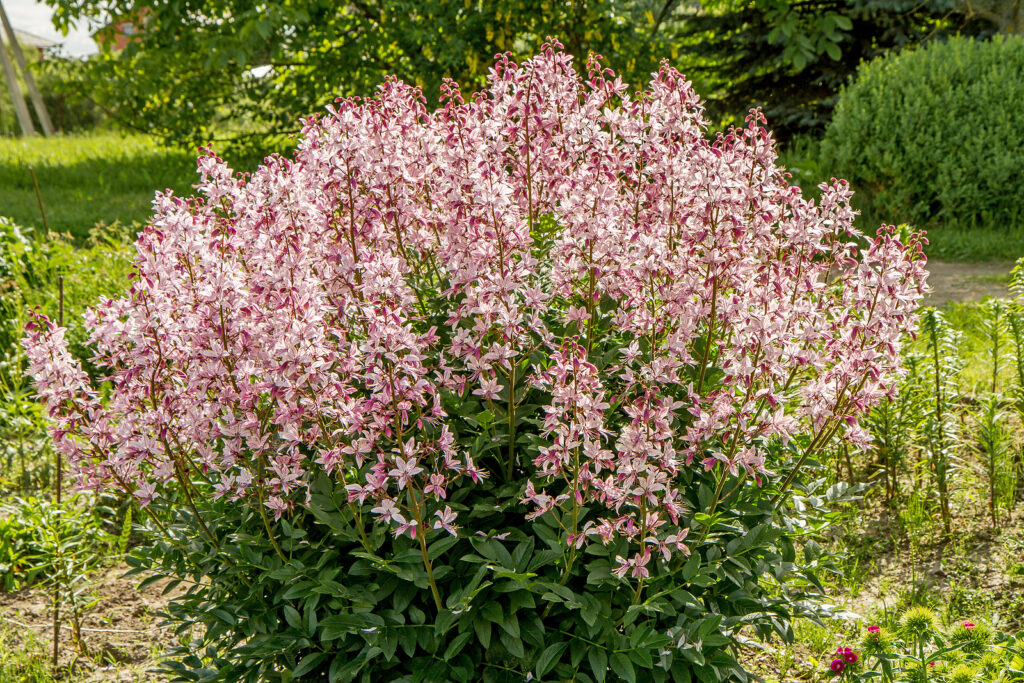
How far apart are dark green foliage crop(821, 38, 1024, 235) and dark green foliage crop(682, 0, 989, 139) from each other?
2.29 metres

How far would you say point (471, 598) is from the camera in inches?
87.5

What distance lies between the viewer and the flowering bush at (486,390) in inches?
85.0

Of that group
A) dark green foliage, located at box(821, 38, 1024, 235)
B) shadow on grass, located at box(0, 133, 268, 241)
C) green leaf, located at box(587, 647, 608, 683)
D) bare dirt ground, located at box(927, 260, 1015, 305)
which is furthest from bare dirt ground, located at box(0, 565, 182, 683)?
dark green foliage, located at box(821, 38, 1024, 235)

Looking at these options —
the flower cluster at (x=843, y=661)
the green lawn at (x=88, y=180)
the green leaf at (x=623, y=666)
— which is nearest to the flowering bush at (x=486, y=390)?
the green leaf at (x=623, y=666)

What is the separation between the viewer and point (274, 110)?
10.9 m

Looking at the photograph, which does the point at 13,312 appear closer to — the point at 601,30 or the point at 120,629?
the point at 120,629

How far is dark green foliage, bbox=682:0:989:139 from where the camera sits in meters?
11.5

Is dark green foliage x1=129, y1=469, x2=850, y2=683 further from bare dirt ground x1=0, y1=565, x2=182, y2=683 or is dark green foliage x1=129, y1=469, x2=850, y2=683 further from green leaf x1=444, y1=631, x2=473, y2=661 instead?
bare dirt ground x1=0, y1=565, x2=182, y2=683

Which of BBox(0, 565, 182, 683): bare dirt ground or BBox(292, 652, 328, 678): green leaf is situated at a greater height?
BBox(292, 652, 328, 678): green leaf

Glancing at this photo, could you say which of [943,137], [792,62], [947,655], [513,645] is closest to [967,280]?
[943,137]

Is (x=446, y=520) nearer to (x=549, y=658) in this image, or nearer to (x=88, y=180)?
(x=549, y=658)

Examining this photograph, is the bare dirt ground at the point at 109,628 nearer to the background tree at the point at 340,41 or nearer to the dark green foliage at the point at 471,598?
the dark green foliage at the point at 471,598

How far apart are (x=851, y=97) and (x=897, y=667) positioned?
7.67 m

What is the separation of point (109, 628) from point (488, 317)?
254cm
